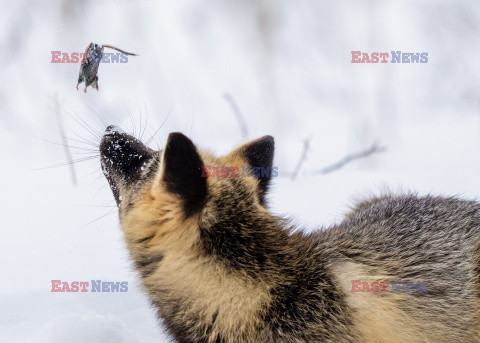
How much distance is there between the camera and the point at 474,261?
3.25m

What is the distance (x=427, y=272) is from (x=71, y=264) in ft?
9.00

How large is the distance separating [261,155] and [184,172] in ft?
3.13

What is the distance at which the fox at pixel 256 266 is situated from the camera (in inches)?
104

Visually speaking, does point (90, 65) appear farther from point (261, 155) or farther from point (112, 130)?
point (261, 155)

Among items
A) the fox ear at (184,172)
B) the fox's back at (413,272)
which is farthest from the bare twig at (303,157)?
the fox ear at (184,172)

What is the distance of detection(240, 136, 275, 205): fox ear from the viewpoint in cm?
335

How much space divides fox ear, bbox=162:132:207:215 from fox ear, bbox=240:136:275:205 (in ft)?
2.47

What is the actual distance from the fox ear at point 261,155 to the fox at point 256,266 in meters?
0.08

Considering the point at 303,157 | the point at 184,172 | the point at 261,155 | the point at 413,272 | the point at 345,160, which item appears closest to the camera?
the point at 184,172

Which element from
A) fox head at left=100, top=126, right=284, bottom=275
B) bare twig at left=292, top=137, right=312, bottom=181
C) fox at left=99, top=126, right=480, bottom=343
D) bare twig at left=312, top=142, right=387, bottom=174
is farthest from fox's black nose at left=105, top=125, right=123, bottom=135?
bare twig at left=312, top=142, right=387, bottom=174

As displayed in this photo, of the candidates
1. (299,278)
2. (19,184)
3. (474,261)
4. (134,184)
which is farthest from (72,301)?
(474,261)

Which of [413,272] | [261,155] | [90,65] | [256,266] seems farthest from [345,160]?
[256,266]

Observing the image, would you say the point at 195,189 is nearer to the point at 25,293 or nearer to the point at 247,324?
the point at 247,324

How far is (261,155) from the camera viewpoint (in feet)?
11.2
